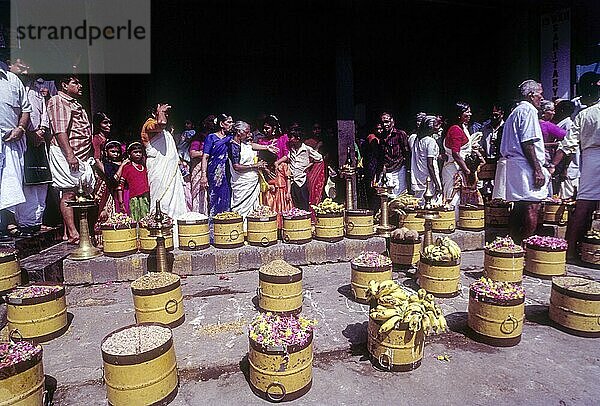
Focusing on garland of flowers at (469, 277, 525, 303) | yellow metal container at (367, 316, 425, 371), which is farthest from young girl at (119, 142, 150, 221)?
garland of flowers at (469, 277, 525, 303)

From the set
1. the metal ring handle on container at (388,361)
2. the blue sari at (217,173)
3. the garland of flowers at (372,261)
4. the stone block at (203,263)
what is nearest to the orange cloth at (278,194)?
the blue sari at (217,173)

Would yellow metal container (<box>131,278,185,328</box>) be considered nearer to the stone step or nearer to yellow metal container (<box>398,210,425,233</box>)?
the stone step

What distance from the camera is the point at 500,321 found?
125 inches

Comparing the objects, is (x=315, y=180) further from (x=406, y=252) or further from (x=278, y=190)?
(x=406, y=252)

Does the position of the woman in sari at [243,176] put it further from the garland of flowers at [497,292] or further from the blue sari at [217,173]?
the garland of flowers at [497,292]

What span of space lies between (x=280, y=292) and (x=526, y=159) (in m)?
3.81

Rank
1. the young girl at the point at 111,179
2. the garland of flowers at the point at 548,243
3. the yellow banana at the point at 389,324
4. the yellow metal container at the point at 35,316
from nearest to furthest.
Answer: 1. the yellow banana at the point at 389,324
2. the yellow metal container at the point at 35,316
3. the garland of flowers at the point at 548,243
4. the young girl at the point at 111,179

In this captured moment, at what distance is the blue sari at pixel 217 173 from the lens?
6.35m

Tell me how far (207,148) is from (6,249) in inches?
116

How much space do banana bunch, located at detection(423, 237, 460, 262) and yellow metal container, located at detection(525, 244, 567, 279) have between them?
1.27 metres

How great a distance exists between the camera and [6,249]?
4.27 metres

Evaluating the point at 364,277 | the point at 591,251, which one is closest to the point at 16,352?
the point at 364,277

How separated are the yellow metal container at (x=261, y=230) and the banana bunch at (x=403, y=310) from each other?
2493 mm

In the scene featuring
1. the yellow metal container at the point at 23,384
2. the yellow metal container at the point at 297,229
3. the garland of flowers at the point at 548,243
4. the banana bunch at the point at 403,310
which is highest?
the yellow metal container at the point at 297,229
